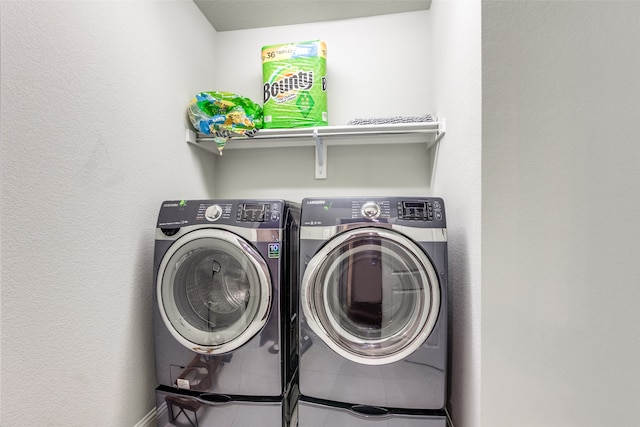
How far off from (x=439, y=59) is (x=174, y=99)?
1.56 meters

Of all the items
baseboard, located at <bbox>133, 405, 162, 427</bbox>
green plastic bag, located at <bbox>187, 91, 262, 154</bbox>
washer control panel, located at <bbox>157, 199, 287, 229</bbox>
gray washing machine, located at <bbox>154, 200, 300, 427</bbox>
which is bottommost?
baseboard, located at <bbox>133, 405, 162, 427</bbox>

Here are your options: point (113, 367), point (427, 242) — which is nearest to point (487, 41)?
point (427, 242)

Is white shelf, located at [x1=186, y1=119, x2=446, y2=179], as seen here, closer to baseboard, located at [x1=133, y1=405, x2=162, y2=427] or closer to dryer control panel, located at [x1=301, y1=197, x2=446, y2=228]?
dryer control panel, located at [x1=301, y1=197, x2=446, y2=228]

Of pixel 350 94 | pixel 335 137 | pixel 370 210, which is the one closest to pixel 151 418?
pixel 370 210

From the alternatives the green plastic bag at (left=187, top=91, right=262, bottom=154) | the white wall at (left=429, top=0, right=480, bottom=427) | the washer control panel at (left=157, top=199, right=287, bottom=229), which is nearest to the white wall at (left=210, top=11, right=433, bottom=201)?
the green plastic bag at (left=187, top=91, right=262, bottom=154)

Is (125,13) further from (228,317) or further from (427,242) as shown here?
(427,242)

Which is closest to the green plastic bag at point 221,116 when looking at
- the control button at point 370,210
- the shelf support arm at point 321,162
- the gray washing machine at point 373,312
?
the shelf support arm at point 321,162

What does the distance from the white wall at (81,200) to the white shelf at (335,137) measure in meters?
0.44

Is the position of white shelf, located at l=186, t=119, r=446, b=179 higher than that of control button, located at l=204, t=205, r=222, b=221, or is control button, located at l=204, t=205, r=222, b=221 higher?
white shelf, located at l=186, t=119, r=446, b=179

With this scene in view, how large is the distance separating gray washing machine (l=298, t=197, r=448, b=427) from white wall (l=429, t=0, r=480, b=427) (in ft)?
0.30

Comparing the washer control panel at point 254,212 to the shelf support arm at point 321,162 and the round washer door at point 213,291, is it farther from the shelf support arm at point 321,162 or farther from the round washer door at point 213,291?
the shelf support arm at point 321,162

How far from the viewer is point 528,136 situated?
0.97m

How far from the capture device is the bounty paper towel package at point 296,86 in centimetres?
180

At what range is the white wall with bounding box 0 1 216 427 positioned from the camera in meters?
0.91
